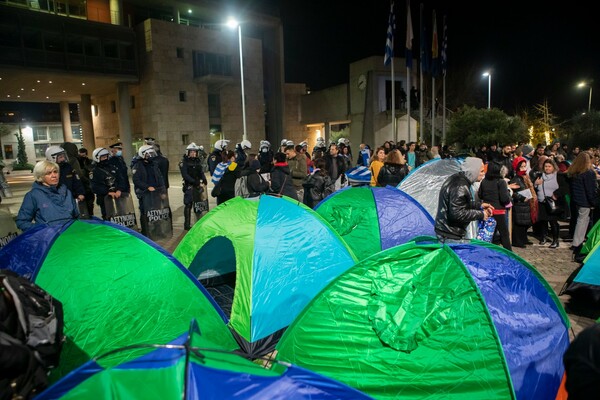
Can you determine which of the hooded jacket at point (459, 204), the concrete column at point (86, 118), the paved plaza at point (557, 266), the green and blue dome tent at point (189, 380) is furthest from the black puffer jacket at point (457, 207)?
the concrete column at point (86, 118)

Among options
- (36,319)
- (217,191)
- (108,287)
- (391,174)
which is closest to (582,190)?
(391,174)

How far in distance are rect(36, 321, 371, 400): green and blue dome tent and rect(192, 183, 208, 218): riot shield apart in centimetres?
794

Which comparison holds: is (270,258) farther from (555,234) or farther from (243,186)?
(555,234)

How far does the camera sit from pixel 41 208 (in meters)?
5.00

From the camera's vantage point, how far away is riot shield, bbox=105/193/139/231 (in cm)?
853

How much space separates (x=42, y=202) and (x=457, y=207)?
500cm

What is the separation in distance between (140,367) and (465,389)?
6.91 feet

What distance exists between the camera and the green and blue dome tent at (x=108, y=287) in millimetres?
3246

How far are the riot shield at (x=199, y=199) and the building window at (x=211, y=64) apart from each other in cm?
2368

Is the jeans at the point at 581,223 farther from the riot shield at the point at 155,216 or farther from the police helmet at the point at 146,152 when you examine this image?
the police helmet at the point at 146,152

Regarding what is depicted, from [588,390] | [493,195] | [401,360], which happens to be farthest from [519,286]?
[493,195]

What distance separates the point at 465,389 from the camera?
2725 mm

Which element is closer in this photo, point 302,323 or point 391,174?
point 302,323

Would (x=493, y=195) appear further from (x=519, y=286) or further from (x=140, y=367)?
(x=140, y=367)
